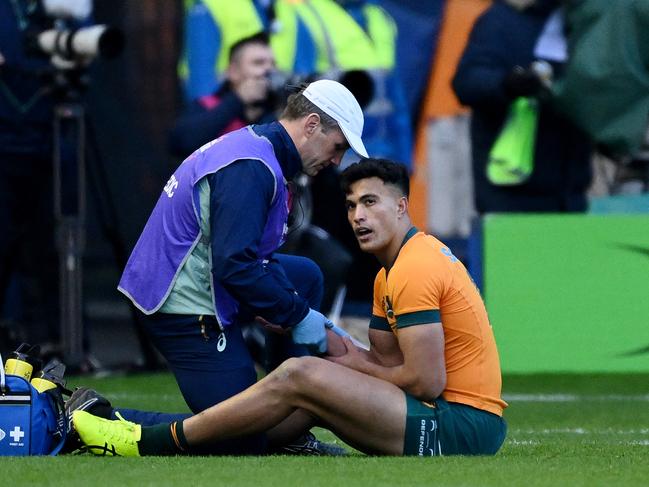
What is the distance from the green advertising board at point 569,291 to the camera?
10.1 m

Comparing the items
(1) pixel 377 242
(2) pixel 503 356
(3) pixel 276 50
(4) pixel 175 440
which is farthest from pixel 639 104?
(4) pixel 175 440

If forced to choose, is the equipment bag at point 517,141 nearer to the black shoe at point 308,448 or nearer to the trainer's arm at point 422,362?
the black shoe at point 308,448

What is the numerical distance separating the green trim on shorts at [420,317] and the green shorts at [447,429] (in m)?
0.28

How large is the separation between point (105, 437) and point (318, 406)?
81cm

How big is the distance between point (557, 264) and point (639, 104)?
40.2 inches

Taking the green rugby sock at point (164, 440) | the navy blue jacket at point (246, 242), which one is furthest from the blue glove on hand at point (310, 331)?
the green rugby sock at point (164, 440)

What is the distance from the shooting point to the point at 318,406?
6320mm

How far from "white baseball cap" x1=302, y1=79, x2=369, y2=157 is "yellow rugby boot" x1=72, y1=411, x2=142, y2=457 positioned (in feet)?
4.38

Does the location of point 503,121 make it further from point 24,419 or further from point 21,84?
→ point 24,419

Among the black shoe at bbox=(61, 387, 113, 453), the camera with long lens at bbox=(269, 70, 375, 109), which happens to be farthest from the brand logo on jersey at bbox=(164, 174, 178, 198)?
the camera with long lens at bbox=(269, 70, 375, 109)

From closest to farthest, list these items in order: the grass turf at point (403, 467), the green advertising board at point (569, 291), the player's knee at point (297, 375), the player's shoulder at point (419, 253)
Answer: the grass turf at point (403, 467)
the player's knee at point (297, 375)
the player's shoulder at point (419, 253)
the green advertising board at point (569, 291)

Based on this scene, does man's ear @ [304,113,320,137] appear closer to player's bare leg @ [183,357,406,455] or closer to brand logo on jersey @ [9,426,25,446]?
player's bare leg @ [183,357,406,455]

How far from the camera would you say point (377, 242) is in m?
Answer: 6.56

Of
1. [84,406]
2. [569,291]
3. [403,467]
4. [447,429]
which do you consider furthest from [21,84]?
[403,467]
